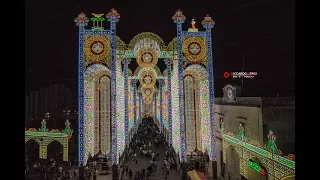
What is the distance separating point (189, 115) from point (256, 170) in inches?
272

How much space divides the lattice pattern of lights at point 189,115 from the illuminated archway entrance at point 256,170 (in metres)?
5.67

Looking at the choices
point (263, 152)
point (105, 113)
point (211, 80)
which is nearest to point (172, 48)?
point (211, 80)

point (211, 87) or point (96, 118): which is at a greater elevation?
point (211, 87)

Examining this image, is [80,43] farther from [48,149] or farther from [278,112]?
[278,112]

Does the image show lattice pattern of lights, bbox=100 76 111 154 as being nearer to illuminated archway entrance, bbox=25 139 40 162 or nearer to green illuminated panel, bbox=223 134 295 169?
illuminated archway entrance, bbox=25 139 40 162

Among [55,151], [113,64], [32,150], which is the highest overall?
[113,64]

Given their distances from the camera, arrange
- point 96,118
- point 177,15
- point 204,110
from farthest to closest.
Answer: point 204,110
point 96,118
point 177,15

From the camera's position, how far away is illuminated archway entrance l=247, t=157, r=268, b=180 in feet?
30.8

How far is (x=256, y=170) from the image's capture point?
9.84 metres

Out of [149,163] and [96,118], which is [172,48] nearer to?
[96,118]

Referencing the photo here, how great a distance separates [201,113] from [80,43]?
327 inches
